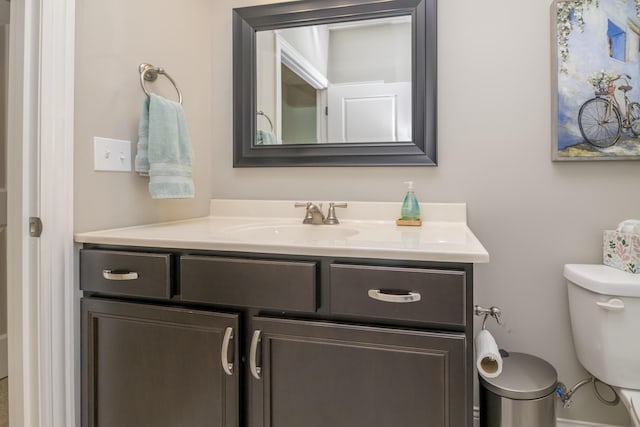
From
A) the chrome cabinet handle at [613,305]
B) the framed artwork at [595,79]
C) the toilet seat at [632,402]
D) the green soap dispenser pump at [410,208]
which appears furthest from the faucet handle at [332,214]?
the toilet seat at [632,402]

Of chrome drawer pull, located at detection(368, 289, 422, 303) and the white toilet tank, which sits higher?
chrome drawer pull, located at detection(368, 289, 422, 303)

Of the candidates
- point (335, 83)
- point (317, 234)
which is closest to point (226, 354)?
point (317, 234)

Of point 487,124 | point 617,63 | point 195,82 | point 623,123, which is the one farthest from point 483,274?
point 195,82

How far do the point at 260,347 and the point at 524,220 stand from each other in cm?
108

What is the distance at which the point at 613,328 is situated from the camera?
1.17m

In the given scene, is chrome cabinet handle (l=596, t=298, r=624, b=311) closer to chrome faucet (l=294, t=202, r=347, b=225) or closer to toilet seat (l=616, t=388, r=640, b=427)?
toilet seat (l=616, t=388, r=640, b=427)

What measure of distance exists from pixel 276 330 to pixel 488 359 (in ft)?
1.86

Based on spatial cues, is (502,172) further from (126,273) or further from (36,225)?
(36,225)

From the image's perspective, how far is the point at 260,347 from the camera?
0.98 m

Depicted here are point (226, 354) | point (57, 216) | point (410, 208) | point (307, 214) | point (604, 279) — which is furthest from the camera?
point (307, 214)

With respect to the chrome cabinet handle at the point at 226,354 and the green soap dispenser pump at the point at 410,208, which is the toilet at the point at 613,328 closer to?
the green soap dispenser pump at the point at 410,208

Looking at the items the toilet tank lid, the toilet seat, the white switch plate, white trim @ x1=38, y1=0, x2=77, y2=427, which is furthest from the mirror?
the toilet seat

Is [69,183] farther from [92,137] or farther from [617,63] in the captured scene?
[617,63]

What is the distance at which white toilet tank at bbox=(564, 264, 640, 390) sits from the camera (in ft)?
3.78
